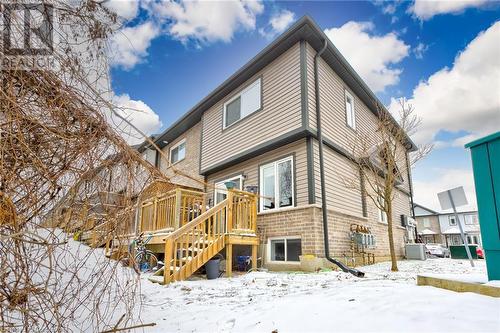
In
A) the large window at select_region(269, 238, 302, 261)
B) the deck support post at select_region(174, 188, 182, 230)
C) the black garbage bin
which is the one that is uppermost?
the deck support post at select_region(174, 188, 182, 230)

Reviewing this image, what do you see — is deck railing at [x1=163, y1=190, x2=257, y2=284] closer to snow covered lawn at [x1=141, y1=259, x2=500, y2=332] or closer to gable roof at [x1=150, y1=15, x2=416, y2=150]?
snow covered lawn at [x1=141, y1=259, x2=500, y2=332]

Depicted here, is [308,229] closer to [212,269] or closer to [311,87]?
[212,269]

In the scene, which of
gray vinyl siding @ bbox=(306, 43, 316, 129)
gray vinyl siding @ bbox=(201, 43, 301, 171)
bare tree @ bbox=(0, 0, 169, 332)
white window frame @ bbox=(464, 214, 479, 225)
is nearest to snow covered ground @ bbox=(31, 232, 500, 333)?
bare tree @ bbox=(0, 0, 169, 332)

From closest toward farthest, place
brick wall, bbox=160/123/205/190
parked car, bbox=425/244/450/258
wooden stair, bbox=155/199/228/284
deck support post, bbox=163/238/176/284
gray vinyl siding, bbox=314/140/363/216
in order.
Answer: deck support post, bbox=163/238/176/284
wooden stair, bbox=155/199/228/284
gray vinyl siding, bbox=314/140/363/216
brick wall, bbox=160/123/205/190
parked car, bbox=425/244/450/258

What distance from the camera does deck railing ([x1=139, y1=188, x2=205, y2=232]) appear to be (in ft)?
23.3

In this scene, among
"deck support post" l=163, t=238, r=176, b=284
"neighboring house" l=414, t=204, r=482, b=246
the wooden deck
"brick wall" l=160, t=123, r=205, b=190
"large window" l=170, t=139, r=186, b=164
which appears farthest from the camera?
"neighboring house" l=414, t=204, r=482, b=246

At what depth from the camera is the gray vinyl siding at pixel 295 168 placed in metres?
6.93

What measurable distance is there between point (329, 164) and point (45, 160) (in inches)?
270

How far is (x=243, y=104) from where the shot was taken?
29.8ft

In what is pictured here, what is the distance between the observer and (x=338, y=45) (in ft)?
28.3

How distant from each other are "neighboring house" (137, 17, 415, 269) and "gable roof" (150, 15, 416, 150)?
0.09 ft

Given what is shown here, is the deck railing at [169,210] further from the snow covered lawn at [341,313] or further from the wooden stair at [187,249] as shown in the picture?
the snow covered lawn at [341,313]

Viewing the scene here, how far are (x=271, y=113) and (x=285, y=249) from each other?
367cm

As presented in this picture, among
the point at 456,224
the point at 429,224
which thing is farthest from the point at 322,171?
the point at 456,224
